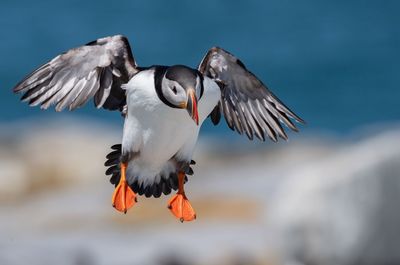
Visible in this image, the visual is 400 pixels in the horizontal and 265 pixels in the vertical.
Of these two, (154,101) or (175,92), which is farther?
(154,101)

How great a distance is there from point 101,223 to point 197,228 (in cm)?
172

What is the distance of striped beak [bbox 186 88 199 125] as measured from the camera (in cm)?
1013

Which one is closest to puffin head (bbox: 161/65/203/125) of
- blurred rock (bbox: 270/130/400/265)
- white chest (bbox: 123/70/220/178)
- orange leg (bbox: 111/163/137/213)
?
white chest (bbox: 123/70/220/178)

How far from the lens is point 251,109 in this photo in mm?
11906

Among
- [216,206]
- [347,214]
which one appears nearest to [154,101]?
[347,214]

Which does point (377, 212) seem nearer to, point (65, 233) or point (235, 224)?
point (235, 224)

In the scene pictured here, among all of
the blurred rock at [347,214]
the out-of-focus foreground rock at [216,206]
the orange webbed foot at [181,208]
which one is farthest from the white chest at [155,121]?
the blurred rock at [347,214]

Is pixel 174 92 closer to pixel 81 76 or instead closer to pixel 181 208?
pixel 81 76

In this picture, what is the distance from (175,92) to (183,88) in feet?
0.28

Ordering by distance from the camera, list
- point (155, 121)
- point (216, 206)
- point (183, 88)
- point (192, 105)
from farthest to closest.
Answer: point (216, 206), point (155, 121), point (183, 88), point (192, 105)

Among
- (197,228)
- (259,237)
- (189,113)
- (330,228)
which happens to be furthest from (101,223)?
(189,113)

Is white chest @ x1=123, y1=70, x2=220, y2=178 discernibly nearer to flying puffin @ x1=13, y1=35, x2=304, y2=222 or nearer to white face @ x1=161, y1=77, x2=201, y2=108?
flying puffin @ x1=13, y1=35, x2=304, y2=222

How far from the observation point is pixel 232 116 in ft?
39.0

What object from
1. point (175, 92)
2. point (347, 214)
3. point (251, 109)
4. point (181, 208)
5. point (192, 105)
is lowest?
point (181, 208)
